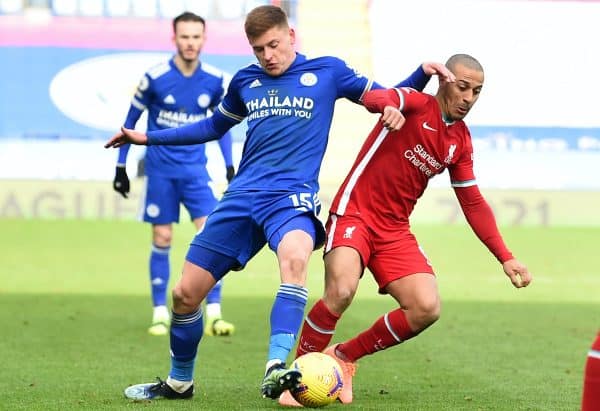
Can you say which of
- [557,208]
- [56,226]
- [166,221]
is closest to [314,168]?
[166,221]

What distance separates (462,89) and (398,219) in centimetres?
82

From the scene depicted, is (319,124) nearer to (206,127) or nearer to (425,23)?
(206,127)

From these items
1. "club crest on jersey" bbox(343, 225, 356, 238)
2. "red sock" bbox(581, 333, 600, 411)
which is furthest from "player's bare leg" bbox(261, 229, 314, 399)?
"red sock" bbox(581, 333, 600, 411)

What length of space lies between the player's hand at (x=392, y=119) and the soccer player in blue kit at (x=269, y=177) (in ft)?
1.39

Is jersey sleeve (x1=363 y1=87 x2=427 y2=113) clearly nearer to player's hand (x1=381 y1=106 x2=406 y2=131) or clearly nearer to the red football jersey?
the red football jersey

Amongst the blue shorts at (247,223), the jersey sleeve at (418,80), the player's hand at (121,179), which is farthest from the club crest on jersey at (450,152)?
the player's hand at (121,179)

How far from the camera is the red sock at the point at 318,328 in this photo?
653 centimetres

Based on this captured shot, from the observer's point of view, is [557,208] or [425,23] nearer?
[557,208]

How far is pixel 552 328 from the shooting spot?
34.2ft

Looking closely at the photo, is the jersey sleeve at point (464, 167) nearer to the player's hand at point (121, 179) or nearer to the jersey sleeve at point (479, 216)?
the jersey sleeve at point (479, 216)

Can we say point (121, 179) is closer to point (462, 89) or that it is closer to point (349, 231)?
point (349, 231)

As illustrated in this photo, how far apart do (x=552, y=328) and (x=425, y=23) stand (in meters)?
11.4

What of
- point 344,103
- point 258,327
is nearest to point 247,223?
point 258,327

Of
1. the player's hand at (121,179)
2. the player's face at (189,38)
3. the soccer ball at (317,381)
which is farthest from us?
the player's face at (189,38)
